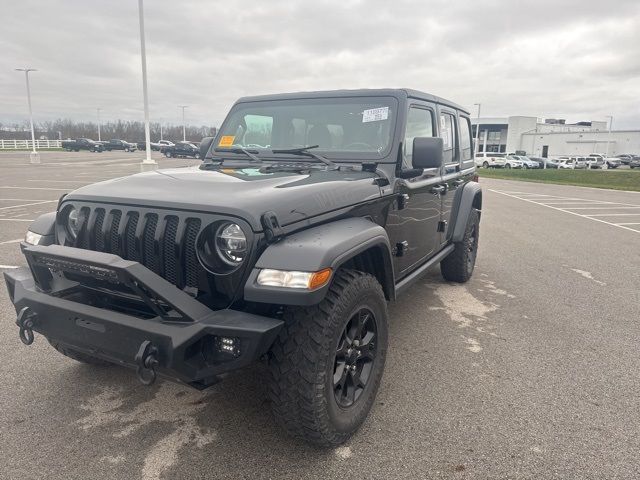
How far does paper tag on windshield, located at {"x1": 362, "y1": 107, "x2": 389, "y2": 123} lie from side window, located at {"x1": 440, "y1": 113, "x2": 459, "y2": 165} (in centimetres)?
106

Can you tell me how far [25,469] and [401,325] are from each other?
9.73 feet

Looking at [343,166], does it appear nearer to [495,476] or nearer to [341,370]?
[341,370]

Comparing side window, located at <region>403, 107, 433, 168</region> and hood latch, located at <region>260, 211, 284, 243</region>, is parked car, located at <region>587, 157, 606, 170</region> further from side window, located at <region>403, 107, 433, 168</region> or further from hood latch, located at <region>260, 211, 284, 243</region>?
hood latch, located at <region>260, 211, 284, 243</region>

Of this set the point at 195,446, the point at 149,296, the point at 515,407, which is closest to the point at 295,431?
the point at 195,446

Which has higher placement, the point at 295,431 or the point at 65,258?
the point at 65,258

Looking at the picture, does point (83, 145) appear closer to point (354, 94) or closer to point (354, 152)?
point (354, 94)

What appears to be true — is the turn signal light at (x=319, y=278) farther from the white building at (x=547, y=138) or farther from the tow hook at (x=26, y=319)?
the white building at (x=547, y=138)

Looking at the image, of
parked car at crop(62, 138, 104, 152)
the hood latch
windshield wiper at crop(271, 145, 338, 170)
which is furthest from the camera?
parked car at crop(62, 138, 104, 152)

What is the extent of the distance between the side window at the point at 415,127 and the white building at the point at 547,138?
226 feet

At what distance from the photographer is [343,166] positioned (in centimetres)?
345

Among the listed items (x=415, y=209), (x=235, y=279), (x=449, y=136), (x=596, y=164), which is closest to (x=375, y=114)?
(x=415, y=209)

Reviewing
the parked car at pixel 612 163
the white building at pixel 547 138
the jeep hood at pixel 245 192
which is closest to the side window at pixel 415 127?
the jeep hood at pixel 245 192

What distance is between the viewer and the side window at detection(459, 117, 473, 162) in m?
5.39


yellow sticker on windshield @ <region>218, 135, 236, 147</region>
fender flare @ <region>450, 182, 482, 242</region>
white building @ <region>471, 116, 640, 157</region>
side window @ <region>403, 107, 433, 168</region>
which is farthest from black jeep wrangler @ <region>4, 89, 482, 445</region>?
white building @ <region>471, 116, 640, 157</region>
